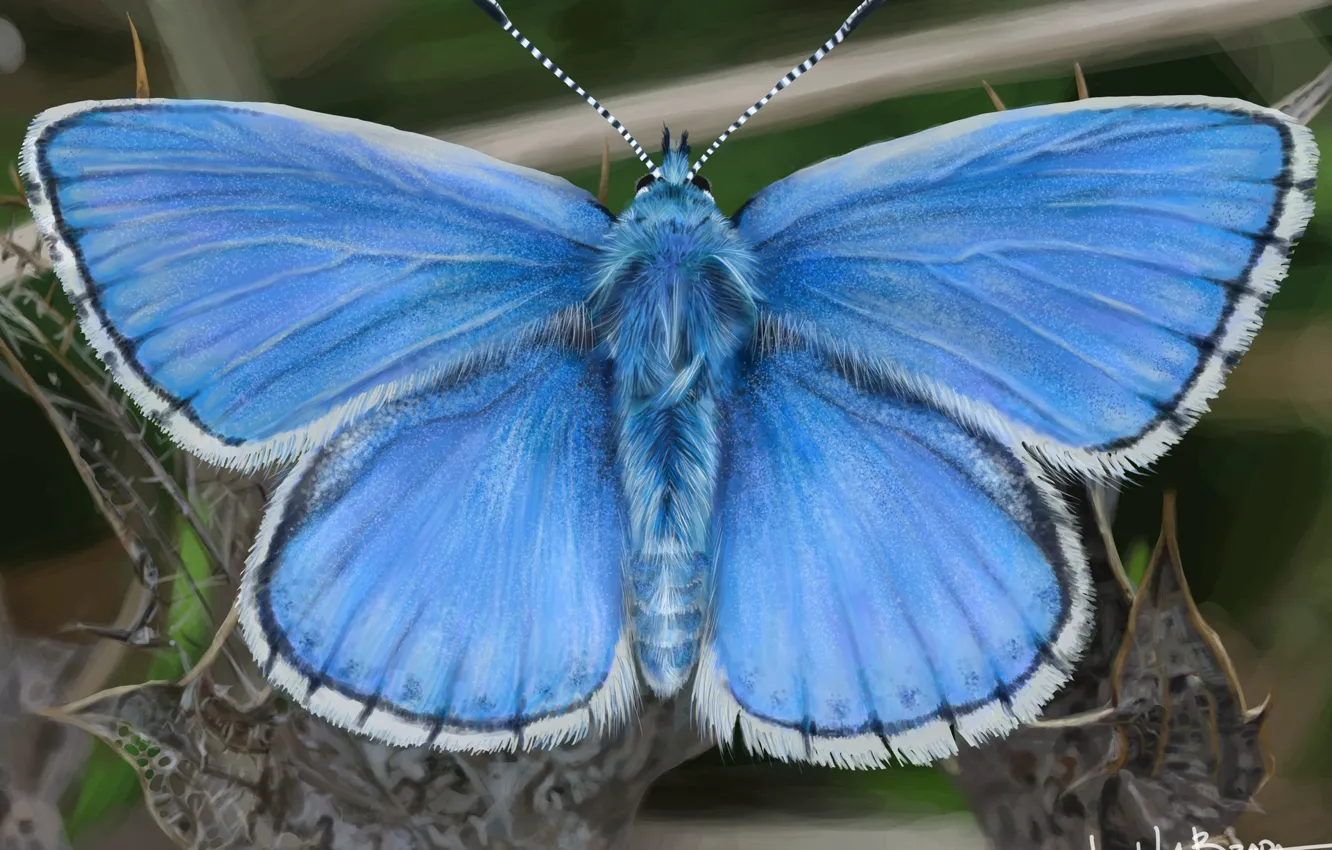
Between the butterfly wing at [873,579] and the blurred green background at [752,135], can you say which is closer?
the butterfly wing at [873,579]

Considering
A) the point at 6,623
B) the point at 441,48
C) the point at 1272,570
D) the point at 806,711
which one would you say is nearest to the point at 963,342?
the point at 806,711

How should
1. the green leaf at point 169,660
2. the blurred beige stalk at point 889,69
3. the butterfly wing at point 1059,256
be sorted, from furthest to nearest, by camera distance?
the blurred beige stalk at point 889,69 → the green leaf at point 169,660 → the butterfly wing at point 1059,256

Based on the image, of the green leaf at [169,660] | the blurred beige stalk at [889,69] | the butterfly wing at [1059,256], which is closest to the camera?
the butterfly wing at [1059,256]

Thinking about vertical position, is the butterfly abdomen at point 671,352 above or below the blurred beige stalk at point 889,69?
below

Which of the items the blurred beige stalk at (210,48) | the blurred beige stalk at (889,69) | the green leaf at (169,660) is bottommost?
the green leaf at (169,660)

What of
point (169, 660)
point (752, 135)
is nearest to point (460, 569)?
point (169, 660)

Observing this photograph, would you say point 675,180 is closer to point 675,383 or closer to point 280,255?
point 675,383
